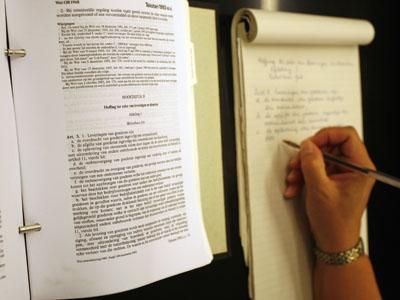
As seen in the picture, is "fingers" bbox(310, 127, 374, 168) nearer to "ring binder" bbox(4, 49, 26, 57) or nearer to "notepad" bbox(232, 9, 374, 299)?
"notepad" bbox(232, 9, 374, 299)

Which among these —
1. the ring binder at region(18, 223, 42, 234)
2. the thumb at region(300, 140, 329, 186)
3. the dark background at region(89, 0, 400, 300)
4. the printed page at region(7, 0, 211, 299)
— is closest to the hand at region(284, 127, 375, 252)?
A: the thumb at region(300, 140, 329, 186)

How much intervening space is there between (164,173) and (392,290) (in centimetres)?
67

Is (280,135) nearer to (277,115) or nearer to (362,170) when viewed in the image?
(277,115)

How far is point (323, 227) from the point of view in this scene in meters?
0.57

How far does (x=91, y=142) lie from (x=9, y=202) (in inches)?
3.8

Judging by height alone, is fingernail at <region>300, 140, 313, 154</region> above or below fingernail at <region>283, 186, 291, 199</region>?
above

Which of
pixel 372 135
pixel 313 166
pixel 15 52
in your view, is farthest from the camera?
pixel 372 135

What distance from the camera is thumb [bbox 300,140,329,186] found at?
1.79 feet

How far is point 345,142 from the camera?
600 millimetres

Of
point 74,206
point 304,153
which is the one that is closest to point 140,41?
point 74,206

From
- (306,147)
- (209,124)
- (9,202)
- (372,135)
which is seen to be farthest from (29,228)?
(372,135)

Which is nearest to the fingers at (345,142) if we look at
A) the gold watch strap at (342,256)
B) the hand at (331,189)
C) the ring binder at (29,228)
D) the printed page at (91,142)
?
the hand at (331,189)

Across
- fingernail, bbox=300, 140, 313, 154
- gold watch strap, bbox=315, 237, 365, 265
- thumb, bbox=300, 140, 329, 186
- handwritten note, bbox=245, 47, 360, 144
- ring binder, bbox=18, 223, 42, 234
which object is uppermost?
handwritten note, bbox=245, 47, 360, 144

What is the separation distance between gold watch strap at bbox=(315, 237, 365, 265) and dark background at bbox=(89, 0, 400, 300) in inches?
5.0
